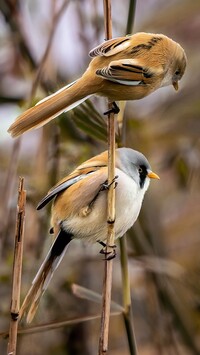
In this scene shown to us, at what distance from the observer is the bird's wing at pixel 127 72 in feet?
6.54

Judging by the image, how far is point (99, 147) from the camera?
3283 millimetres

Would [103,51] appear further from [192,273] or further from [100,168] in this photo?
[192,273]

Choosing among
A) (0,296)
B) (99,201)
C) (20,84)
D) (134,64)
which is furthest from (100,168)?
(20,84)

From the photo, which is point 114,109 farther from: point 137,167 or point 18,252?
point 18,252

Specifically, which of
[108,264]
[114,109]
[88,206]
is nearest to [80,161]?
[88,206]

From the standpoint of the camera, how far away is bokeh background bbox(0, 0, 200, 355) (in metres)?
3.09

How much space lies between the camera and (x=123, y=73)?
6.64ft

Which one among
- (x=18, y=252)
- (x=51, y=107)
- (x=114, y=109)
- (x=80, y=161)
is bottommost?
(x=18, y=252)

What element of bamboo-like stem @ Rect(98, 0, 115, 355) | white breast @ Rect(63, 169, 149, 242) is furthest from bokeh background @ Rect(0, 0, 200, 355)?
bamboo-like stem @ Rect(98, 0, 115, 355)

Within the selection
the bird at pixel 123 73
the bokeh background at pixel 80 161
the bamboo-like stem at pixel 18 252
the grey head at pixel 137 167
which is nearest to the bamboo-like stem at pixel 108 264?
the bird at pixel 123 73

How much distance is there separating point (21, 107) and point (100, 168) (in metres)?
0.59

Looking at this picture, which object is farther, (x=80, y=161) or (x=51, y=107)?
(x=80, y=161)

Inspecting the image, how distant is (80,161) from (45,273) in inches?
37.6

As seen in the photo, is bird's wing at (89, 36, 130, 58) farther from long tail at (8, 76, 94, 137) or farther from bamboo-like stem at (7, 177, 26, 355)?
bamboo-like stem at (7, 177, 26, 355)
